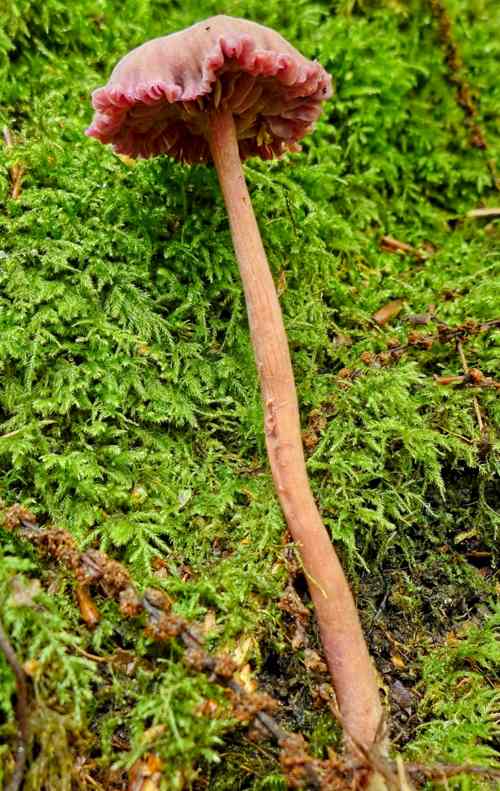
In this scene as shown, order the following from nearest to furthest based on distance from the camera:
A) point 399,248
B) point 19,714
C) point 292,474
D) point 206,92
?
point 19,714, point 206,92, point 292,474, point 399,248

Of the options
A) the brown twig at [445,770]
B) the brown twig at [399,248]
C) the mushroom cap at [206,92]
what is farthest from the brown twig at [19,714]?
the brown twig at [399,248]

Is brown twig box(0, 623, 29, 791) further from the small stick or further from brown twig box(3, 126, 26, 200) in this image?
the small stick

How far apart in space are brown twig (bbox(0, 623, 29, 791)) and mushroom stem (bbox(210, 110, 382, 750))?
0.91 metres

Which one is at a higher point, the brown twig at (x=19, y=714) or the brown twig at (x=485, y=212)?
the brown twig at (x=485, y=212)

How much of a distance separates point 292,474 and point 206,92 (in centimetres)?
130

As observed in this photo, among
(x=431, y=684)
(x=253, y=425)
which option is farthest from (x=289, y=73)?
(x=431, y=684)

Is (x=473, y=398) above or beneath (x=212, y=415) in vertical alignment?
beneath

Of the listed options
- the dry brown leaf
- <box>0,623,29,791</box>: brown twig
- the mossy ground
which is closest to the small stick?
the mossy ground

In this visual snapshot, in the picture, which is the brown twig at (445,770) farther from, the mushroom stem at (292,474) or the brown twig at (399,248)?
the brown twig at (399,248)

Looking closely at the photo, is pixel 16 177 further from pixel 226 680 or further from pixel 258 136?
pixel 226 680

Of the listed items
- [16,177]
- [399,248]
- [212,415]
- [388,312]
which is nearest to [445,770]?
[212,415]

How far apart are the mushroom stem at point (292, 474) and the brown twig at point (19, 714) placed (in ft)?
2.98

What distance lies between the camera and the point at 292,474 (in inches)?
87.6

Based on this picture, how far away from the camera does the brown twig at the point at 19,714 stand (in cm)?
155
